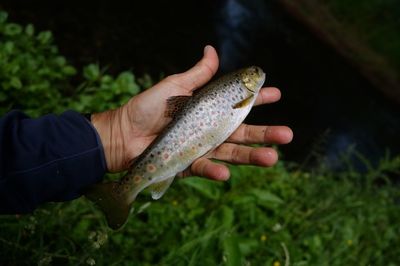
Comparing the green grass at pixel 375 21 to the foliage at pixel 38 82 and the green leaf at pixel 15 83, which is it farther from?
the green leaf at pixel 15 83

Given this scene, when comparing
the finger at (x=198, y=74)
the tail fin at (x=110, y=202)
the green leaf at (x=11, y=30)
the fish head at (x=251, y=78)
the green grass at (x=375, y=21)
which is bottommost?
the green leaf at (x=11, y=30)

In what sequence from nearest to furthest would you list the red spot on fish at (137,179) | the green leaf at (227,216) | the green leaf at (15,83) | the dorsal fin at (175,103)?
the red spot on fish at (137,179), the dorsal fin at (175,103), the green leaf at (227,216), the green leaf at (15,83)

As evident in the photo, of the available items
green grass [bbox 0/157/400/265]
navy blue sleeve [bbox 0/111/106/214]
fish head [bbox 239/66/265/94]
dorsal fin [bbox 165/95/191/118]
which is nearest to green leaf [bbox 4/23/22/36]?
green grass [bbox 0/157/400/265]

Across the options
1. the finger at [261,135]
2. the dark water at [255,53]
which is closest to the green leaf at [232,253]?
the finger at [261,135]

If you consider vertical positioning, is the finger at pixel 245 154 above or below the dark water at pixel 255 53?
above

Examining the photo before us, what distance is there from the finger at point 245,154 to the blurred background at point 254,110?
2.14 ft

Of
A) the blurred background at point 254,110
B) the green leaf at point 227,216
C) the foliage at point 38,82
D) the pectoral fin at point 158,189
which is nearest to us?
the pectoral fin at point 158,189

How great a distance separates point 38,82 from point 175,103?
240cm

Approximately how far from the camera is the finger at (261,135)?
3.21 meters

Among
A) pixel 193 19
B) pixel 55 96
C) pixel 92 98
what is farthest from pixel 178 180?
pixel 193 19

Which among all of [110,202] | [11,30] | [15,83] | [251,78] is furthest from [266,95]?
[11,30]

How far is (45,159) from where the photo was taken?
9.32ft

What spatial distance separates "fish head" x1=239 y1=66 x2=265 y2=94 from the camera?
3488mm

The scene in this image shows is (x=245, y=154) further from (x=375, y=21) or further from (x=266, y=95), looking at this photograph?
(x=375, y=21)
